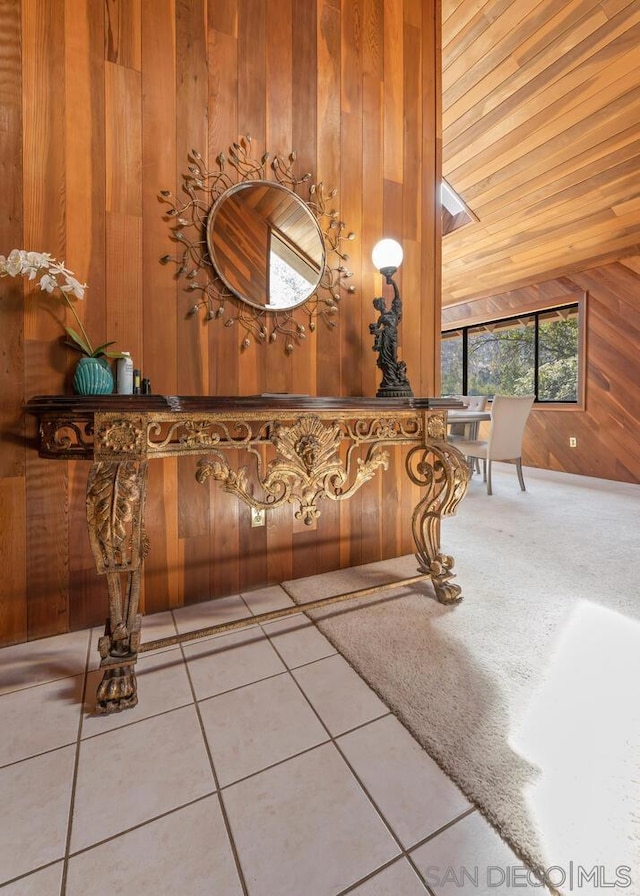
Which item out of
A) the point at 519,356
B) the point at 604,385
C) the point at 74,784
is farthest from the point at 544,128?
the point at 74,784

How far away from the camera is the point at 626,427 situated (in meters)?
4.40

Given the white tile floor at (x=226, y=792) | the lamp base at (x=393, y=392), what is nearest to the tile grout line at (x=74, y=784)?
the white tile floor at (x=226, y=792)

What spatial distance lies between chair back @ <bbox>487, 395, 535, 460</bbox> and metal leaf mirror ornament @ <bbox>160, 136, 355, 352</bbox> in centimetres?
236

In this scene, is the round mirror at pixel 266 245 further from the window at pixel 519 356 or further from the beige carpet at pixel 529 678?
the window at pixel 519 356

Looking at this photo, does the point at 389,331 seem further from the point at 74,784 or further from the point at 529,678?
the point at 74,784

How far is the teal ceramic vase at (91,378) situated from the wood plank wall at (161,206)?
174 mm

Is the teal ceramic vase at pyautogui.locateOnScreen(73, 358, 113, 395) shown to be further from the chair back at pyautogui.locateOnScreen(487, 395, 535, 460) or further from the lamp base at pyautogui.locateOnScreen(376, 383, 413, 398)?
the chair back at pyautogui.locateOnScreen(487, 395, 535, 460)

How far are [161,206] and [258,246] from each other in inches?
16.5

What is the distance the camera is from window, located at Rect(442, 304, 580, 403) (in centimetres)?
509

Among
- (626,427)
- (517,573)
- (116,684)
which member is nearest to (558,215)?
(626,427)

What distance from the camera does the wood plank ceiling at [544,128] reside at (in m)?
2.68

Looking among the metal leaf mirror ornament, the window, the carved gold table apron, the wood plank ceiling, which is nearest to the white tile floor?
the carved gold table apron

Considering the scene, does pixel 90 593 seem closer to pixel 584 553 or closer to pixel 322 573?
pixel 322 573

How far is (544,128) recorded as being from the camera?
11.0ft
